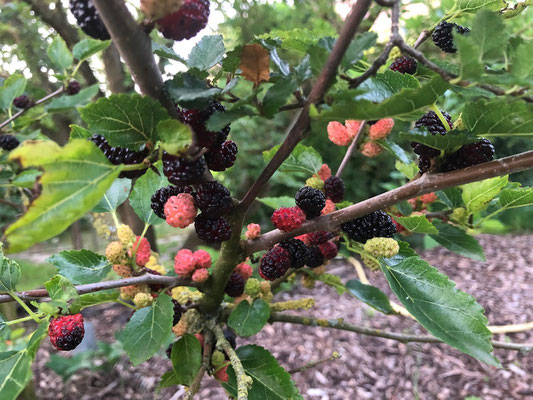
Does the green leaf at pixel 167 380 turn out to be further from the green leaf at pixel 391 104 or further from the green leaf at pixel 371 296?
the green leaf at pixel 391 104

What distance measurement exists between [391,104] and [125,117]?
184 mm

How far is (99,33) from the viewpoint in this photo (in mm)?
283

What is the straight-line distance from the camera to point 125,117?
0.28 m

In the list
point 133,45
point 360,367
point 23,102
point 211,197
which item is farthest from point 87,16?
point 360,367

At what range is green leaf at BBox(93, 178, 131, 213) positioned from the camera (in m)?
0.53

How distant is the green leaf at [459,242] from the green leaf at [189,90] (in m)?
0.44

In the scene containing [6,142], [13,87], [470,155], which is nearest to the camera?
[470,155]

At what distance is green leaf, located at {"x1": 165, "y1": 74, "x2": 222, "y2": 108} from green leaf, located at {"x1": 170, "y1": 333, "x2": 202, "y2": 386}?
0.34m

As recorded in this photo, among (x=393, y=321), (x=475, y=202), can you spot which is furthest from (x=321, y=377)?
(x=475, y=202)

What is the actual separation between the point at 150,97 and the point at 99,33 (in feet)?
0.22

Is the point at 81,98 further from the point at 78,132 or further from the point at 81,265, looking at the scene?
the point at 81,265

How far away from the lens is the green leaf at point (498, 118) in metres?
0.26

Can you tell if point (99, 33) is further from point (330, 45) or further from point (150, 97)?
point (330, 45)

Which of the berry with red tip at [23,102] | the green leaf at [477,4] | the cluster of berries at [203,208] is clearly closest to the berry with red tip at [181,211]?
the cluster of berries at [203,208]
